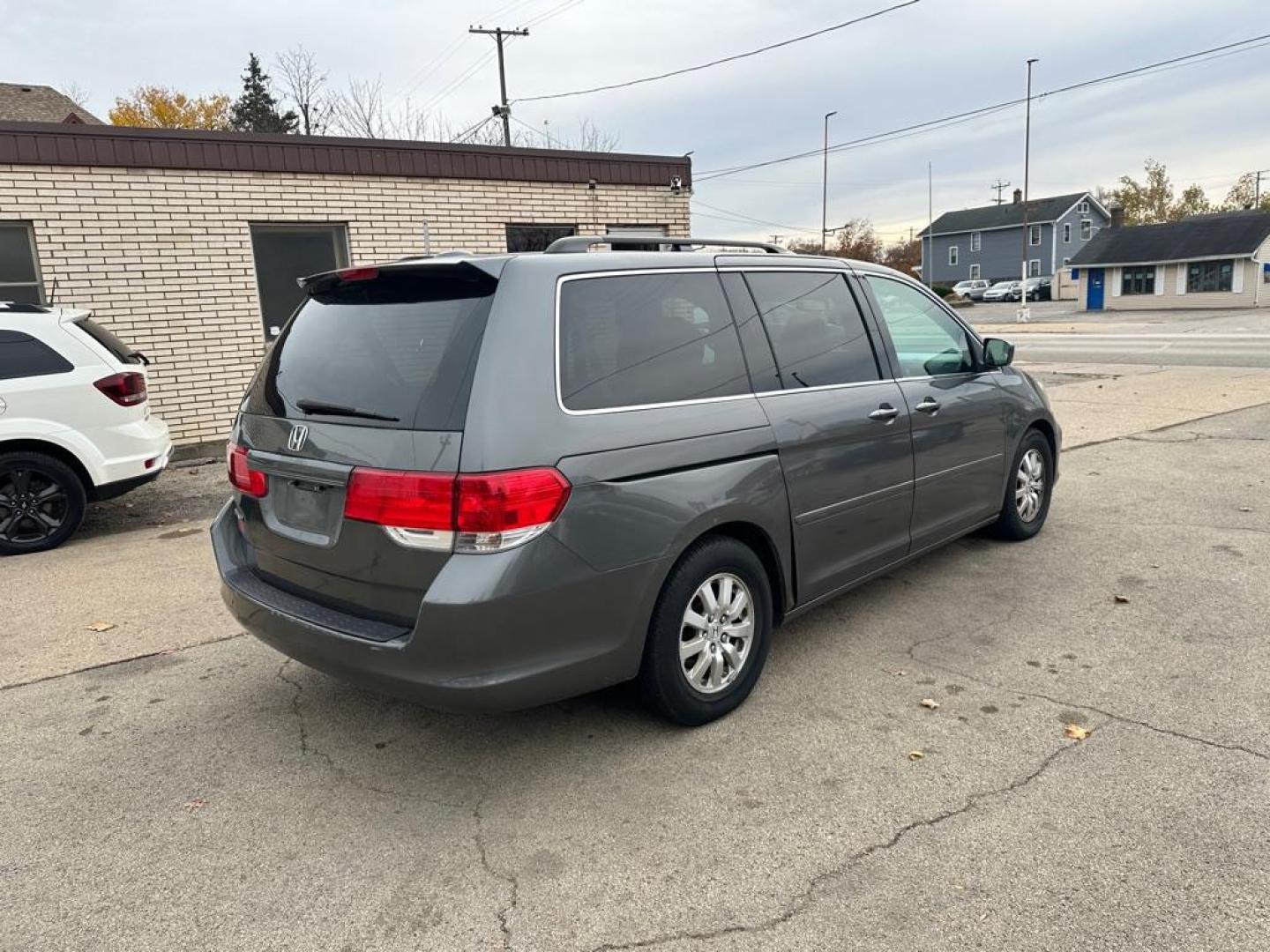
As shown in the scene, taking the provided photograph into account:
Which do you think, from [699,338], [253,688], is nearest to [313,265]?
[253,688]

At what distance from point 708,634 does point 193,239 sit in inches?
321

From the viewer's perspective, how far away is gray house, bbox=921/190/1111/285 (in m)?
68.6

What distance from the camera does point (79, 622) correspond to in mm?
4785

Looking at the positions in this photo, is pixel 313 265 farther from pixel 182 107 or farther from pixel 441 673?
pixel 182 107

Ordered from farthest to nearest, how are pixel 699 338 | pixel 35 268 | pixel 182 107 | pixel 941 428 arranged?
pixel 182 107, pixel 35 268, pixel 941 428, pixel 699 338

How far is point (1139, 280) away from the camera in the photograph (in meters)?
48.2

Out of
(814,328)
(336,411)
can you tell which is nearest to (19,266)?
(336,411)

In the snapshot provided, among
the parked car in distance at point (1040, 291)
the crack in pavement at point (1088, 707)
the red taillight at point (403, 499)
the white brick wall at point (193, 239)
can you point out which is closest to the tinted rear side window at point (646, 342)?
the red taillight at point (403, 499)

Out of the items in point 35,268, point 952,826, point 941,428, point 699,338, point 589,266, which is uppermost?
point 35,268

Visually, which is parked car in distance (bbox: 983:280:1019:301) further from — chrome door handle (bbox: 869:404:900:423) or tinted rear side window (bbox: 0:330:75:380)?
tinted rear side window (bbox: 0:330:75:380)

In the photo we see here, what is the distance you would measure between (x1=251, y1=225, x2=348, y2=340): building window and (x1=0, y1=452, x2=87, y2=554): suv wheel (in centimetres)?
381

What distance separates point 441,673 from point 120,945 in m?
1.06

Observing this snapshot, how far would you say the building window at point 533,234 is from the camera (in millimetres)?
11039

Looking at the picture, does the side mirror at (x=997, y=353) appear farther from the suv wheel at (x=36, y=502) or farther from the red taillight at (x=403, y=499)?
the suv wheel at (x=36, y=502)
